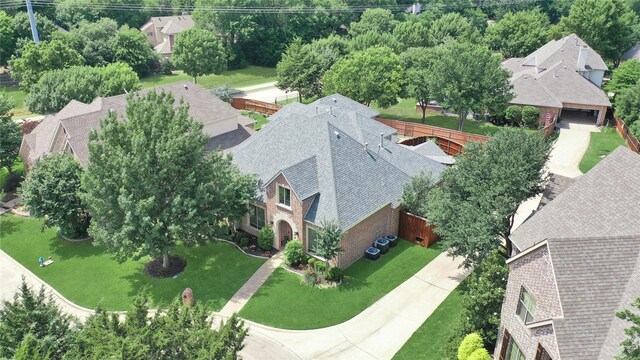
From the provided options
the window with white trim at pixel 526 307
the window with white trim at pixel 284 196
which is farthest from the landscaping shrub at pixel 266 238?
the window with white trim at pixel 526 307

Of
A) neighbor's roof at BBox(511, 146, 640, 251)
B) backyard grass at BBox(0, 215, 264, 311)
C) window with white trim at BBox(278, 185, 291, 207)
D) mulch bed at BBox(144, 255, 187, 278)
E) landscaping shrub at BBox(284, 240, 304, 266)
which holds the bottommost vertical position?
backyard grass at BBox(0, 215, 264, 311)

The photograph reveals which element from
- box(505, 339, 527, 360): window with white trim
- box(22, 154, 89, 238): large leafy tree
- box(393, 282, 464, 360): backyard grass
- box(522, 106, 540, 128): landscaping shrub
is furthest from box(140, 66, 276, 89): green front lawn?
box(505, 339, 527, 360): window with white trim

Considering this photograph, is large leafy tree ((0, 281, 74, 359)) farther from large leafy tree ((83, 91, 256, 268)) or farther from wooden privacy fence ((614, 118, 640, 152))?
wooden privacy fence ((614, 118, 640, 152))

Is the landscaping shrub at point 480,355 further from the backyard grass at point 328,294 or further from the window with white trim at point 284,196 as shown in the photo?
the window with white trim at point 284,196

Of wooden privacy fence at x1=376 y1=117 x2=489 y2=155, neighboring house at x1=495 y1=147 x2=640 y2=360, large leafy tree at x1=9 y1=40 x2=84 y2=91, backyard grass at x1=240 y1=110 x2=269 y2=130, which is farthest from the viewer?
backyard grass at x1=240 y1=110 x2=269 y2=130

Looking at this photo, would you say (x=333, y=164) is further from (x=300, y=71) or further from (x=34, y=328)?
(x=300, y=71)

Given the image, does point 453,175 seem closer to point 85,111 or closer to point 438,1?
point 85,111

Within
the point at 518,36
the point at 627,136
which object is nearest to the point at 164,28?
the point at 518,36

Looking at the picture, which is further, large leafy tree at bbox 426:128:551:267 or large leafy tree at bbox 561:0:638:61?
large leafy tree at bbox 561:0:638:61

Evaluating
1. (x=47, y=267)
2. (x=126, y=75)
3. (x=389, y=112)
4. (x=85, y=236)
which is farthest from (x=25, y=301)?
(x=389, y=112)
